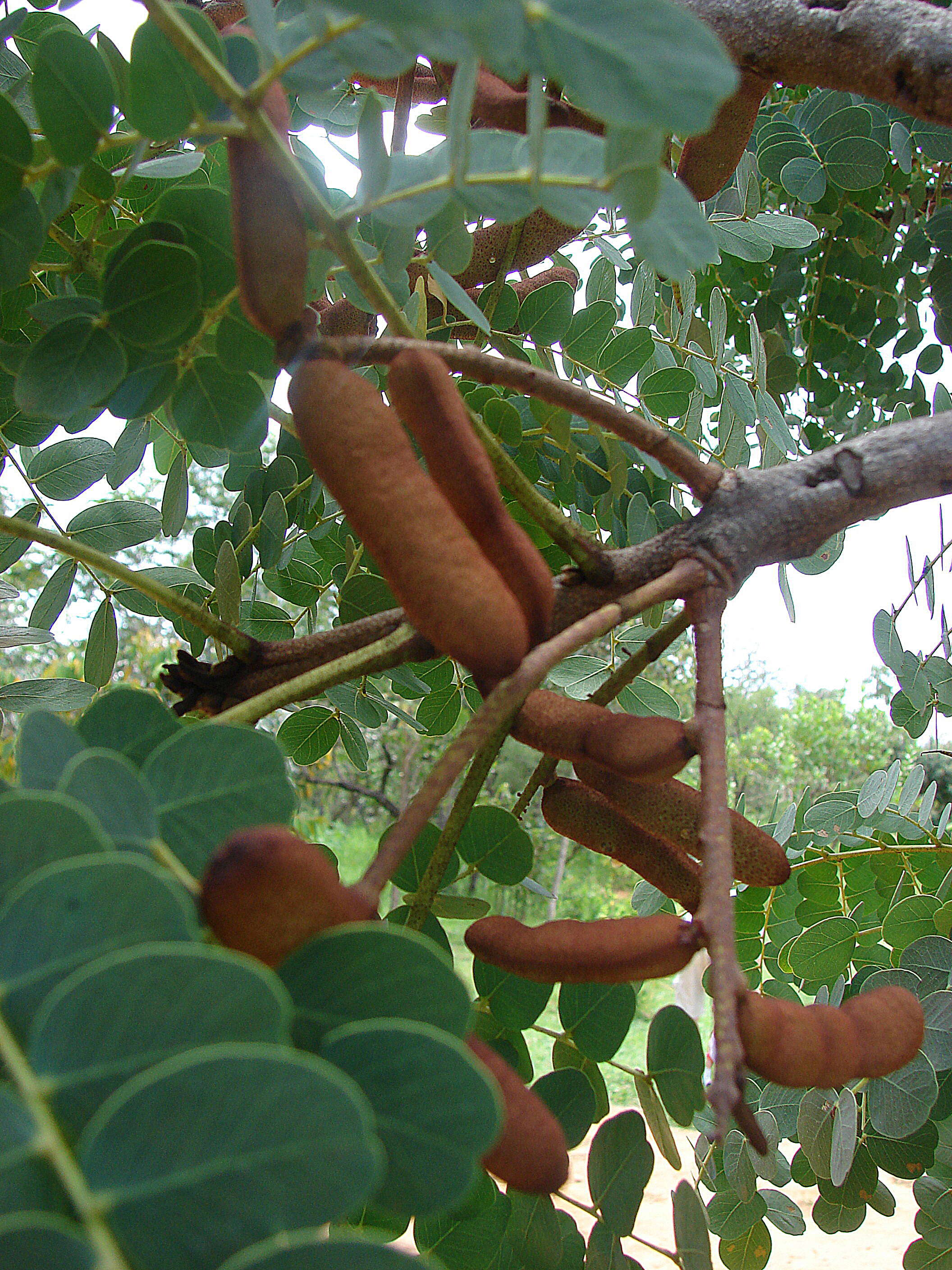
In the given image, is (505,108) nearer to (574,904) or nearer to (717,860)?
(717,860)

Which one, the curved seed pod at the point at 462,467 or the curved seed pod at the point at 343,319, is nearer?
the curved seed pod at the point at 462,467

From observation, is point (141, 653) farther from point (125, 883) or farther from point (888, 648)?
point (125, 883)

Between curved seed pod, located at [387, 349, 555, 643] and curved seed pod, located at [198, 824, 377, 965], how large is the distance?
0.51 feet

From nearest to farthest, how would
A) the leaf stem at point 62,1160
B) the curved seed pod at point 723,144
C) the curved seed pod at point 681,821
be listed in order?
the leaf stem at point 62,1160 < the curved seed pod at point 681,821 < the curved seed pod at point 723,144

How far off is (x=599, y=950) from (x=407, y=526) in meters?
0.17

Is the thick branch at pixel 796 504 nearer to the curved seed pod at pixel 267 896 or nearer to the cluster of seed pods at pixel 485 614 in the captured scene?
the cluster of seed pods at pixel 485 614

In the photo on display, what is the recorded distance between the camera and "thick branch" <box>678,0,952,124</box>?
54 cm

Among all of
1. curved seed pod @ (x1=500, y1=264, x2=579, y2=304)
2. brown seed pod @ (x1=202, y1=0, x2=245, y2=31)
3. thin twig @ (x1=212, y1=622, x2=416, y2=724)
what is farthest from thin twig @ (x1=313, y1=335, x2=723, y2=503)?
brown seed pod @ (x1=202, y1=0, x2=245, y2=31)

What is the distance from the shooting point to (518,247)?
76cm

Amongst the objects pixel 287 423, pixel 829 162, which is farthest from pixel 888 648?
pixel 287 423

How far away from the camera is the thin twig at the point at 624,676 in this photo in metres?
0.49

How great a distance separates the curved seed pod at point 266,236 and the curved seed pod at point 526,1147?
26 cm

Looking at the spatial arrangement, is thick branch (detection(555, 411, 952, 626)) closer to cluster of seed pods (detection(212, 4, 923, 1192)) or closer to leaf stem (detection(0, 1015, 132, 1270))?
cluster of seed pods (detection(212, 4, 923, 1192))

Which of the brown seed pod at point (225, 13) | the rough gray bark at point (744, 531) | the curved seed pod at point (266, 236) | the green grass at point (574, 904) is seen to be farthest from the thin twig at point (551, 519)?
the green grass at point (574, 904)
